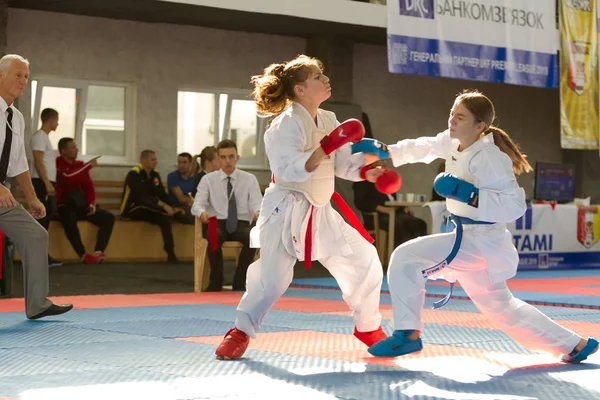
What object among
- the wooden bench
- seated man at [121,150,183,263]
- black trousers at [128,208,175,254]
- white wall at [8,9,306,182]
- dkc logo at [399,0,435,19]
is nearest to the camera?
dkc logo at [399,0,435,19]

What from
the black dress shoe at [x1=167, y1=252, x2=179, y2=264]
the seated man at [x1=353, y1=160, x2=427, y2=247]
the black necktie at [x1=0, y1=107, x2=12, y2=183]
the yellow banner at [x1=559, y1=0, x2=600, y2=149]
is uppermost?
the yellow banner at [x1=559, y1=0, x2=600, y2=149]

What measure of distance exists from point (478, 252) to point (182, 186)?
8380 millimetres

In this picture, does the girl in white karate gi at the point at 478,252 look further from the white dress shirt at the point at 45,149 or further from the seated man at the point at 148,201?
the seated man at the point at 148,201

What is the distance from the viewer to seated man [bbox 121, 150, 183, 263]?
1137 cm

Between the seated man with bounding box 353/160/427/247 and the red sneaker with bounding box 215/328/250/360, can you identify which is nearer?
the red sneaker with bounding box 215/328/250/360

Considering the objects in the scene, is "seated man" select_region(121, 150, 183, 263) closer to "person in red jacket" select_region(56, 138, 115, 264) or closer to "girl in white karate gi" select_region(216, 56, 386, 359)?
"person in red jacket" select_region(56, 138, 115, 264)

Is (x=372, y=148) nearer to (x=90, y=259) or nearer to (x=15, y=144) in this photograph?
(x=15, y=144)

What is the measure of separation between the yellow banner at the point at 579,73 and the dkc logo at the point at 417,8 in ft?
6.53

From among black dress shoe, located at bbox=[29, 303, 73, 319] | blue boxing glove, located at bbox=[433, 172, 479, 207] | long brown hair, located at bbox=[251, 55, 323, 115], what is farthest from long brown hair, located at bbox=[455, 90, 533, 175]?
black dress shoe, located at bbox=[29, 303, 73, 319]

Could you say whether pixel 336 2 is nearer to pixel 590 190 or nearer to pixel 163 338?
pixel 590 190

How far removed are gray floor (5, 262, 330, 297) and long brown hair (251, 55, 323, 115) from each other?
395cm

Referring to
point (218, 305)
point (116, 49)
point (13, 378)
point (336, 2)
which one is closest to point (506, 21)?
A: point (336, 2)

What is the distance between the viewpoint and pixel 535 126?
Answer: 15.6m

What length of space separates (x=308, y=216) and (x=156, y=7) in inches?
311
